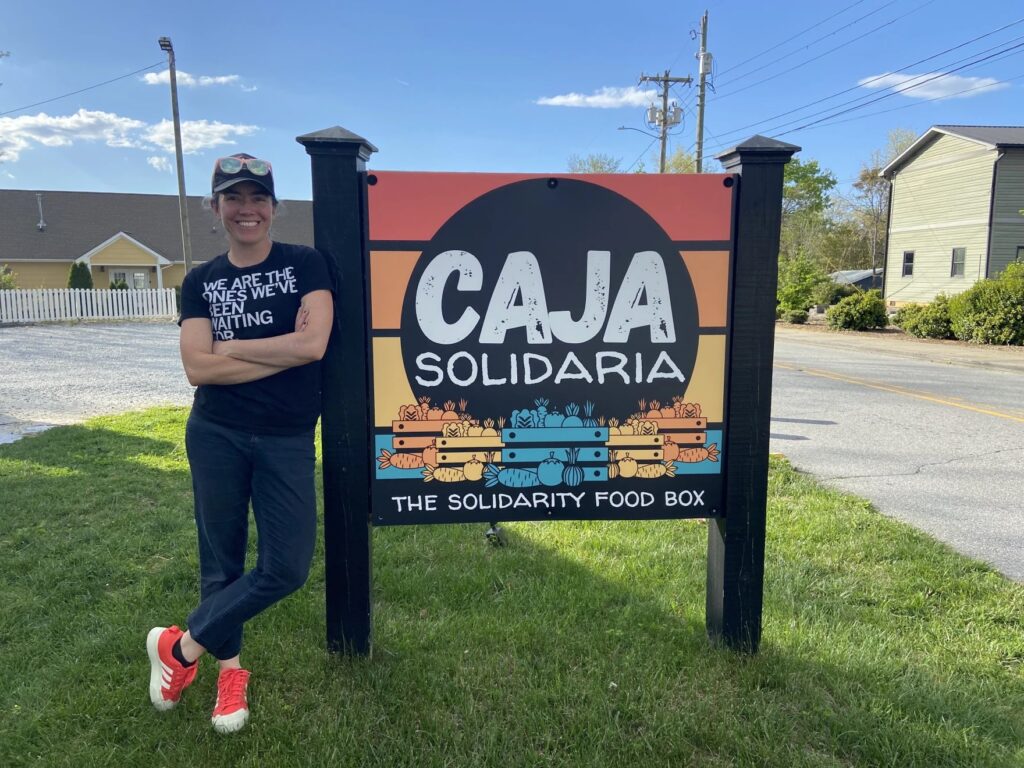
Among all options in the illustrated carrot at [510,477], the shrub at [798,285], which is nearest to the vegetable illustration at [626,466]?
the illustrated carrot at [510,477]

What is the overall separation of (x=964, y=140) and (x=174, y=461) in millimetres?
30027

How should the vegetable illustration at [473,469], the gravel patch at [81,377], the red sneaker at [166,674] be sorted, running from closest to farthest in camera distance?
the red sneaker at [166,674]
the vegetable illustration at [473,469]
the gravel patch at [81,377]

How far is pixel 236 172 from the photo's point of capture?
7.80 feet

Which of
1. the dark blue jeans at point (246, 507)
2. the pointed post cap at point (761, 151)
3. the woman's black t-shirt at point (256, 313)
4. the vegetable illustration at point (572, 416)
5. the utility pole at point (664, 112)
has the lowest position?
the dark blue jeans at point (246, 507)

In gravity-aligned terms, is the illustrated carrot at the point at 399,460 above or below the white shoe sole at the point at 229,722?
above

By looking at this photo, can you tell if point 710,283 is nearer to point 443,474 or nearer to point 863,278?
point 443,474

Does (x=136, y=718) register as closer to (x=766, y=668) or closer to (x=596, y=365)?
(x=596, y=365)

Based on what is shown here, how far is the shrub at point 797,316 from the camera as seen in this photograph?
1093 inches

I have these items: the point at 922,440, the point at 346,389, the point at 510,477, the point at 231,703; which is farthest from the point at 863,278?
the point at 231,703

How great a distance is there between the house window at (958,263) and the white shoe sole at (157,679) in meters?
30.8

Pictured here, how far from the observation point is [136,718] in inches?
96.5

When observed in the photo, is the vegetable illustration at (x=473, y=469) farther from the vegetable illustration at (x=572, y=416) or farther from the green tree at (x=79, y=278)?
the green tree at (x=79, y=278)

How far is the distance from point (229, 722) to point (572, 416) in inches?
63.1

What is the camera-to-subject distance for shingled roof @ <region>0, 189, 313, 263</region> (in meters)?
33.2
